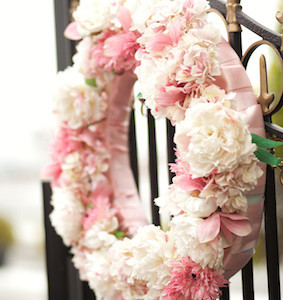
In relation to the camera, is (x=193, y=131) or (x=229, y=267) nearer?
(x=193, y=131)

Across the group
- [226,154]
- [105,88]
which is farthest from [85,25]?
[226,154]

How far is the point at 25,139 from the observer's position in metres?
2.69

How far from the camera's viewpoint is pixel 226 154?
3.67 feet

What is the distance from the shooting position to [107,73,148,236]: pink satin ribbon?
A: 1863 mm

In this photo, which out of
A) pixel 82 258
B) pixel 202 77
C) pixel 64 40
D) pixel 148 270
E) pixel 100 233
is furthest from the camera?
pixel 64 40

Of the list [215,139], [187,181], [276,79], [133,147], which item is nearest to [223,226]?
[187,181]

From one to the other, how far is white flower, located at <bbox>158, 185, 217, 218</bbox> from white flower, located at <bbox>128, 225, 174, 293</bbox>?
10cm

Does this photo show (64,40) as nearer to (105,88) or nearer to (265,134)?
(105,88)

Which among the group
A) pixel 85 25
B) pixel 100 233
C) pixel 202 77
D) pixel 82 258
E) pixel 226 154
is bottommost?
pixel 82 258

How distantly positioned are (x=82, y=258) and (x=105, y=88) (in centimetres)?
65

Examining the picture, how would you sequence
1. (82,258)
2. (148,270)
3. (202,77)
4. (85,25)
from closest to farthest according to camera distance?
(202,77)
(148,270)
(85,25)
(82,258)

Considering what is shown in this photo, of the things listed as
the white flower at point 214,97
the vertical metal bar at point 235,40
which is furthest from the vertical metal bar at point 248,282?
the vertical metal bar at point 235,40

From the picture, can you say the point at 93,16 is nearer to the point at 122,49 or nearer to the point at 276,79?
the point at 122,49

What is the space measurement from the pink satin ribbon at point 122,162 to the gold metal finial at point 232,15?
0.53 m
